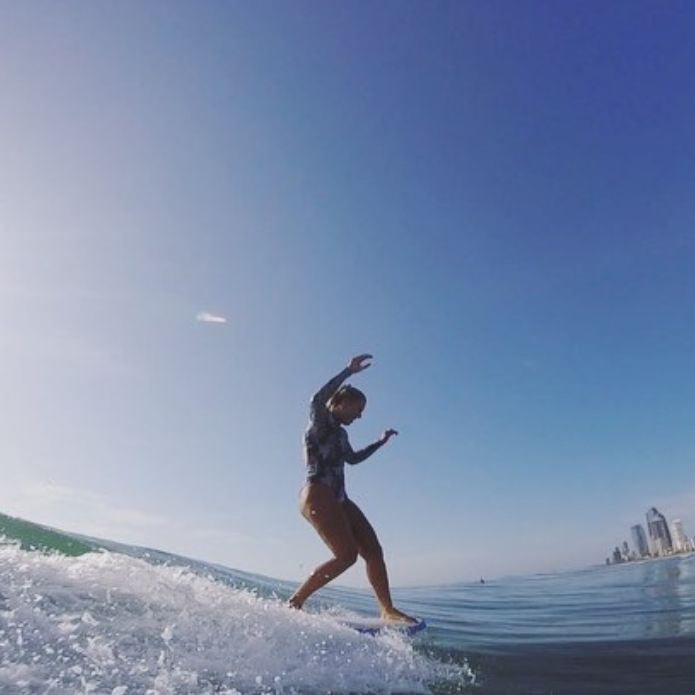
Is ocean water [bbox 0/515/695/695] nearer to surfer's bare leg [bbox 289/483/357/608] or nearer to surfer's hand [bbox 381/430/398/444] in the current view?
surfer's bare leg [bbox 289/483/357/608]

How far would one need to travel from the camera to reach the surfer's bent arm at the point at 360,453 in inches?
322

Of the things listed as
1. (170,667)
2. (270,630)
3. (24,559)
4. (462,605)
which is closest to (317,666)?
(270,630)

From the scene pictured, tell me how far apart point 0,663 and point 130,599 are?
1784mm

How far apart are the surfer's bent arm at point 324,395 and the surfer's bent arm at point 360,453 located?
2.29 ft

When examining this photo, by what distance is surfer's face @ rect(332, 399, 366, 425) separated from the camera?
7.91 m

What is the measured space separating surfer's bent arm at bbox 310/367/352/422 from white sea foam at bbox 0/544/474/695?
2529 millimetres

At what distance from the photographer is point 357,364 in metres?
7.88

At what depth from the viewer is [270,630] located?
4797mm

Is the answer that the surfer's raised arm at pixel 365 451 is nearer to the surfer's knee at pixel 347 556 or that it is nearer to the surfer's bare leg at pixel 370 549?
the surfer's bare leg at pixel 370 549

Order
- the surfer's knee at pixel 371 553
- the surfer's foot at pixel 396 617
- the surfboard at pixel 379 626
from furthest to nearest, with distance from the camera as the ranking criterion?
the surfer's knee at pixel 371 553
the surfer's foot at pixel 396 617
the surfboard at pixel 379 626

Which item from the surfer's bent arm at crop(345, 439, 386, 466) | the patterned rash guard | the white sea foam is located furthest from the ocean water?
the surfer's bent arm at crop(345, 439, 386, 466)

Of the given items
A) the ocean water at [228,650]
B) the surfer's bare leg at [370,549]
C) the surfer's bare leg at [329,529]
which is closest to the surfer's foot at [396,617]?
the surfer's bare leg at [370,549]

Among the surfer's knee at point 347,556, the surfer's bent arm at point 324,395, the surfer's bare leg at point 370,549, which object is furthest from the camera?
the surfer's bare leg at point 370,549

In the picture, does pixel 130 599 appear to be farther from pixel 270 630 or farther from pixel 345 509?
pixel 345 509
